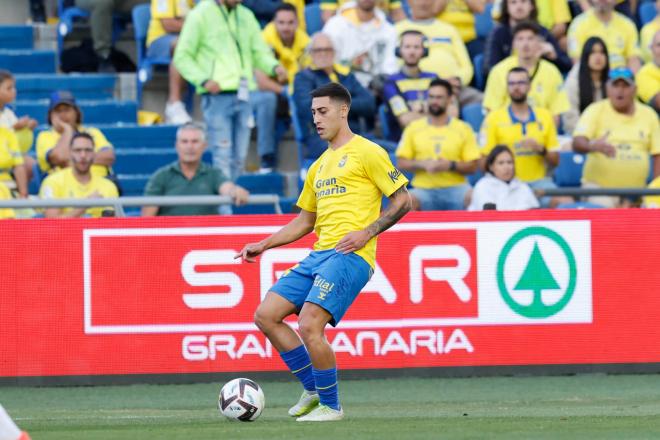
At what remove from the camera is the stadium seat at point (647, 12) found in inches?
695

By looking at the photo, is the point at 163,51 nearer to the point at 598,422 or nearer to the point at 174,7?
the point at 174,7

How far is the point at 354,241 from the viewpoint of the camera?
352 inches

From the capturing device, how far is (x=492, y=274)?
495 inches

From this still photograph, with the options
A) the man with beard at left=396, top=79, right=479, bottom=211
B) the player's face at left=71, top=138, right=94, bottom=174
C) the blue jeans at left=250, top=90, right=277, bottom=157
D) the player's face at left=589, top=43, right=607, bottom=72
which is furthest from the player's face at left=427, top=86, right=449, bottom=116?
the player's face at left=71, top=138, right=94, bottom=174

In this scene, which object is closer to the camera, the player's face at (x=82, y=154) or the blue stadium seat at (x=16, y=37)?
the player's face at (x=82, y=154)

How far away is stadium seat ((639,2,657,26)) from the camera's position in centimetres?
1764

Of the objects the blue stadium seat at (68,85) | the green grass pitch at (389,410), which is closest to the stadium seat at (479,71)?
the blue stadium seat at (68,85)

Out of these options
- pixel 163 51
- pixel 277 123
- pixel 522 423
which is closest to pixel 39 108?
pixel 163 51

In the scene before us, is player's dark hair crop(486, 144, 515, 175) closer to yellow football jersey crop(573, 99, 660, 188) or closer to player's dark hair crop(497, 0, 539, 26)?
yellow football jersey crop(573, 99, 660, 188)

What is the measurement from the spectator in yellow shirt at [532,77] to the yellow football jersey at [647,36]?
170cm

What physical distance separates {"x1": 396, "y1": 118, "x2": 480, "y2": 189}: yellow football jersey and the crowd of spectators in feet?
0.05

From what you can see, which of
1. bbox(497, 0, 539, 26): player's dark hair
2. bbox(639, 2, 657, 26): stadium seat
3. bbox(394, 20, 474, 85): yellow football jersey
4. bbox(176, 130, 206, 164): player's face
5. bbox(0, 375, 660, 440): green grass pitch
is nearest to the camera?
bbox(0, 375, 660, 440): green grass pitch

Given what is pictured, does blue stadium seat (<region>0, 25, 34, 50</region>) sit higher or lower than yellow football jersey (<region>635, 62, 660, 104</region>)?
higher

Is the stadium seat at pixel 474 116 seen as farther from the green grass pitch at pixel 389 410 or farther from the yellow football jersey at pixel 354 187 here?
the yellow football jersey at pixel 354 187
